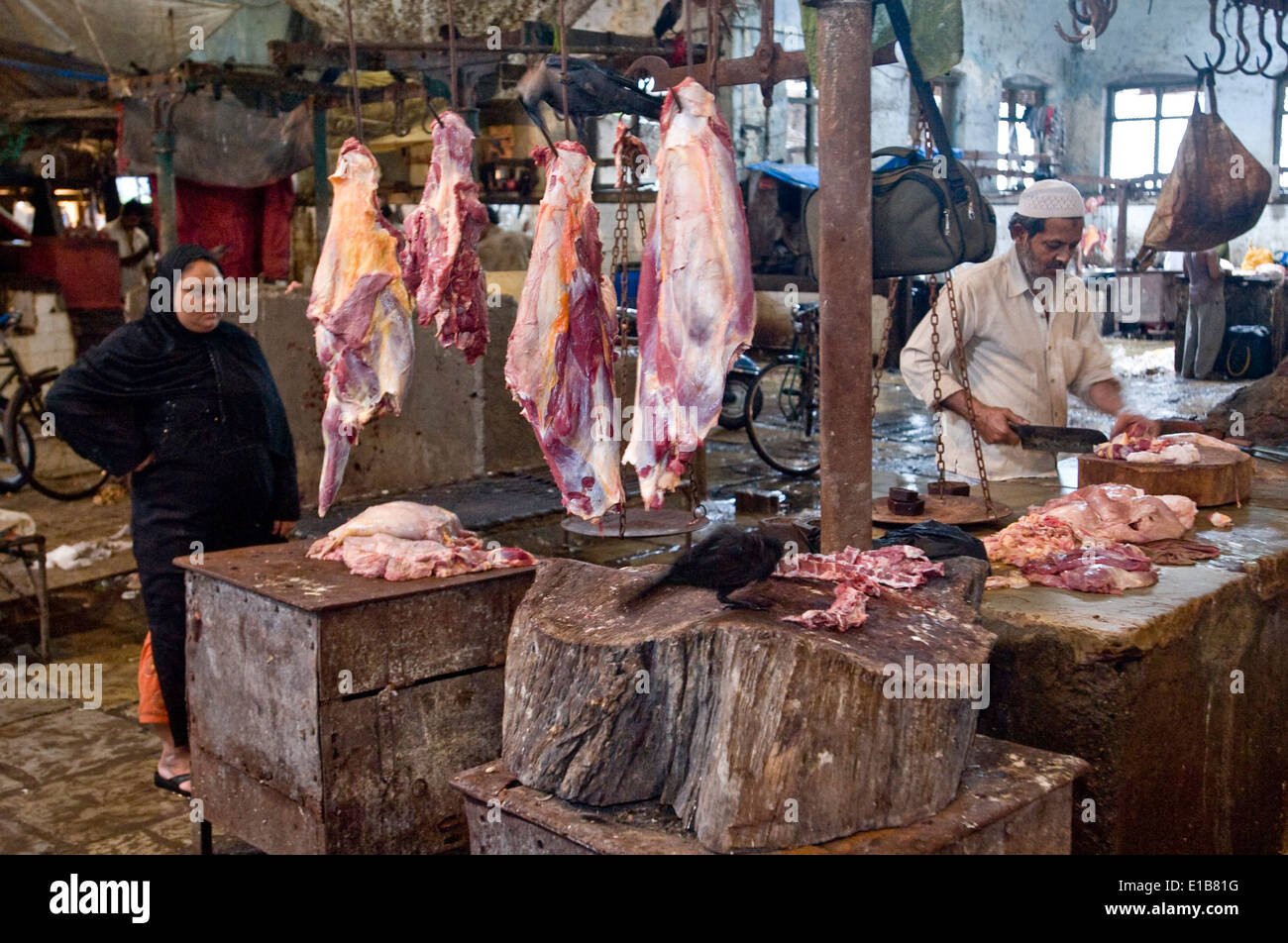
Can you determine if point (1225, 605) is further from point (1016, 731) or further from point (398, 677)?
point (398, 677)

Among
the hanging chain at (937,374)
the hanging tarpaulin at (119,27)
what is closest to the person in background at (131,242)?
the hanging tarpaulin at (119,27)

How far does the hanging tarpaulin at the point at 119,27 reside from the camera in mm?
10375

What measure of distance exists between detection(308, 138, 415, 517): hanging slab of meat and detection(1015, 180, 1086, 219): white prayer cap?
2.70 meters

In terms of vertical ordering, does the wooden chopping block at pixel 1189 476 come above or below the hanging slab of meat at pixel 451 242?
below

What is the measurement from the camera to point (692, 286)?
2.84 m

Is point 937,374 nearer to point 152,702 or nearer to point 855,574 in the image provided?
point 855,574

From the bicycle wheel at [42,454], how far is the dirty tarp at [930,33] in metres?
7.81

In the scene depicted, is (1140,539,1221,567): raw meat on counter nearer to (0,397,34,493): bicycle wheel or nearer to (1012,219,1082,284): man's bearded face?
(1012,219,1082,284): man's bearded face

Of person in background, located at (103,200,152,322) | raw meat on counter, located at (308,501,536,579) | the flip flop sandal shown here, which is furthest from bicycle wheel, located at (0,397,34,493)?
raw meat on counter, located at (308,501,536,579)

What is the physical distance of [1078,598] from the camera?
3.31 meters

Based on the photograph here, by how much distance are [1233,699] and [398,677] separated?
2.48m

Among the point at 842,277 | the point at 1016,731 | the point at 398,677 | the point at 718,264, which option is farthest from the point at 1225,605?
the point at 398,677

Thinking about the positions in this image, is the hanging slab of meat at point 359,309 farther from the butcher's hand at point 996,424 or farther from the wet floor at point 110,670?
the butcher's hand at point 996,424

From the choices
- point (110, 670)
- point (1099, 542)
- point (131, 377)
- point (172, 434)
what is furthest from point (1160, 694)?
point (110, 670)
